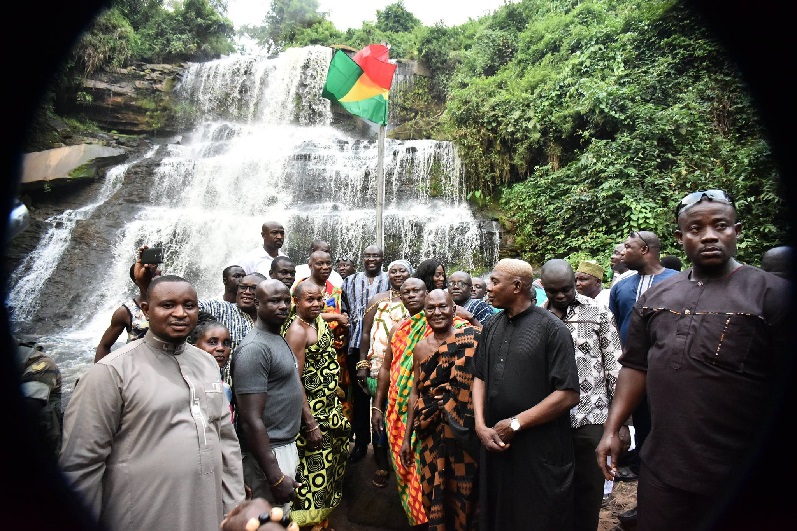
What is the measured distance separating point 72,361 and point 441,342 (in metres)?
9.07

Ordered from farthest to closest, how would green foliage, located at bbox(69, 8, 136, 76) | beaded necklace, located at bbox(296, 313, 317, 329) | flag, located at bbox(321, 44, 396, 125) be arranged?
green foliage, located at bbox(69, 8, 136, 76) < flag, located at bbox(321, 44, 396, 125) < beaded necklace, located at bbox(296, 313, 317, 329)

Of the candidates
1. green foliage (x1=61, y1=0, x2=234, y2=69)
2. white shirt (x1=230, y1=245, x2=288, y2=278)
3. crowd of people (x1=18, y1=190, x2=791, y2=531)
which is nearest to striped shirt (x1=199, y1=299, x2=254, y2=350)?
crowd of people (x1=18, y1=190, x2=791, y2=531)

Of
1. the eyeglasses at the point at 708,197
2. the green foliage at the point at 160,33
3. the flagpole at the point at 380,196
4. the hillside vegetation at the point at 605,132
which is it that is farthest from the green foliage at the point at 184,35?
the eyeglasses at the point at 708,197

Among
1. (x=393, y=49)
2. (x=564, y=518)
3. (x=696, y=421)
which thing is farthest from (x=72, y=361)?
(x=393, y=49)

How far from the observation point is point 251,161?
16.9m

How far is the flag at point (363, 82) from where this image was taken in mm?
8867

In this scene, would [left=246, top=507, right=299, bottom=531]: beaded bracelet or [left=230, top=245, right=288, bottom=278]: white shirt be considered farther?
[left=230, top=245, right=288, bottom=278]: white shirt

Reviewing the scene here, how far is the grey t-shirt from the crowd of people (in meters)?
0.01

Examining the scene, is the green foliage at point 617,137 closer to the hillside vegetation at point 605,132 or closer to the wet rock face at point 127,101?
the hillside vegetation at point 605,132

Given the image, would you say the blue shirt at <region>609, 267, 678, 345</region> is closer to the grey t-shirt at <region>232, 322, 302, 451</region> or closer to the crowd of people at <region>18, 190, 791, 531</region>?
the crowd of people at <region>18, 190, 791, 531</region>

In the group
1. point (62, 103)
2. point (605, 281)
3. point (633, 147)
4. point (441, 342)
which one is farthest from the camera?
point (62, 103)

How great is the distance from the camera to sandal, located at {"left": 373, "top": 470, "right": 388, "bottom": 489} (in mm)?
4441

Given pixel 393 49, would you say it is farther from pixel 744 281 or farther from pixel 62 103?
pixel 744 281

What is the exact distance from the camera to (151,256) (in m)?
3.51
